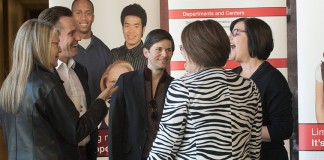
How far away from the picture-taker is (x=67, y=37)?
11.0 feet

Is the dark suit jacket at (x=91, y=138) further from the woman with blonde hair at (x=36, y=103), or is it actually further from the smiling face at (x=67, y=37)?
the woman with blonde hair at (x=36, y=103)

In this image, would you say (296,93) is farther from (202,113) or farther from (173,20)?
(202,113)

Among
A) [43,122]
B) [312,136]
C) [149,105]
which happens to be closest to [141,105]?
[149,105]

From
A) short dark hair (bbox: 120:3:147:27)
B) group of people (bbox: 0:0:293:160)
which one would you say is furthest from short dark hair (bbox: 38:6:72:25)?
short dark hair (bbox: 120:3:147:27)

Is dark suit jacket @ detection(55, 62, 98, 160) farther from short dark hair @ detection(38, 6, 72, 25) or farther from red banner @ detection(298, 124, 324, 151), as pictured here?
red banner @ detection(298, 124, 324, 151)

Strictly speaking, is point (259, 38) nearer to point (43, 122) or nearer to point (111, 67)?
point (43, 122)

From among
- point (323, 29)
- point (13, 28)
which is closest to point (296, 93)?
point (323, 29)

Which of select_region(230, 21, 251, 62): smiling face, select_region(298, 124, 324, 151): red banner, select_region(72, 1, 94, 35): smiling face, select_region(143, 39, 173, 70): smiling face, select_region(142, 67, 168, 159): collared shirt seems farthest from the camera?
select_region(72, 1, 94, 35): smiling face

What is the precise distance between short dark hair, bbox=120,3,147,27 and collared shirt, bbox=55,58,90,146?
1330mm

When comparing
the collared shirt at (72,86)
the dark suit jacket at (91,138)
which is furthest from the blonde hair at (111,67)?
the collared shirt at (72,86)

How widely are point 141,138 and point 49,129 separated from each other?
918 mm

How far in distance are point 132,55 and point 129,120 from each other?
4.14ft

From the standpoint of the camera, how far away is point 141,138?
11.1 feet

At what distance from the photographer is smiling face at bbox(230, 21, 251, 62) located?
10.7ft
